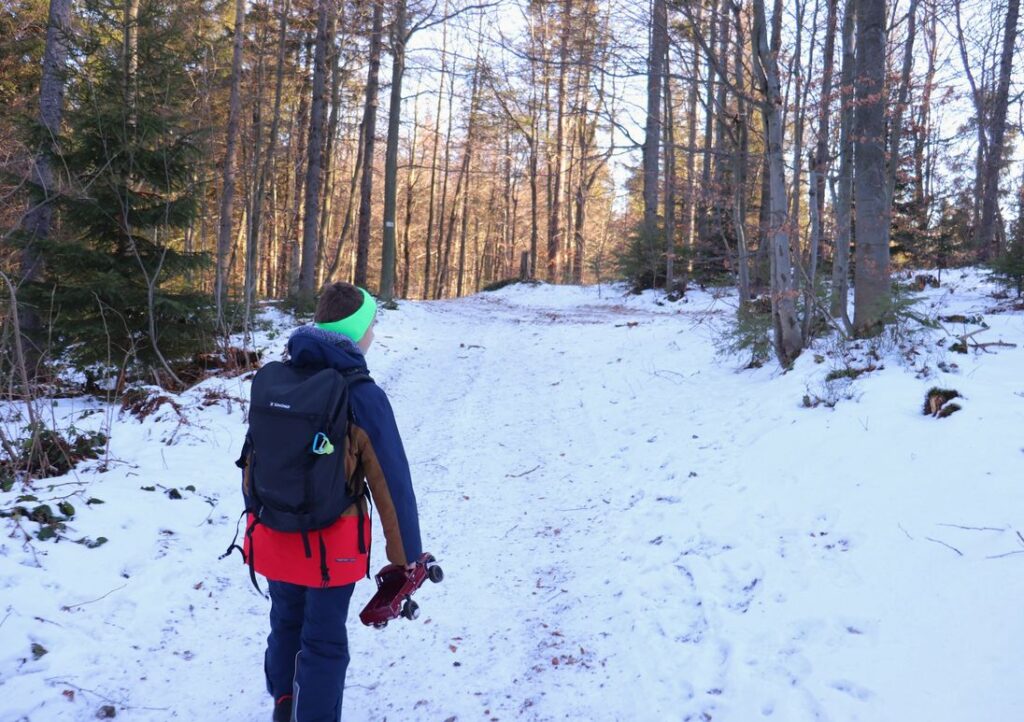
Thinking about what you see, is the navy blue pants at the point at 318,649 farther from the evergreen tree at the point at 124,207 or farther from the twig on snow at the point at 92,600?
the evergreen tree at the point at 124,207

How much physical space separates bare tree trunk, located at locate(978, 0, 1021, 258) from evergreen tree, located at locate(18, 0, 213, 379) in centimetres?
1659

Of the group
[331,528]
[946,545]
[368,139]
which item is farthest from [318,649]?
[368,139]

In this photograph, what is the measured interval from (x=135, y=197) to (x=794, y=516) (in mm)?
7907

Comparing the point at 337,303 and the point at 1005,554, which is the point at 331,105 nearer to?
the point at 337,303

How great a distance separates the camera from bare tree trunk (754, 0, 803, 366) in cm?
690

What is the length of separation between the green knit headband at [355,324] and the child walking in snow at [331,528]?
0.8 inches

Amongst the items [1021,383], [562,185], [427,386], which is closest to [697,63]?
[1021,383]

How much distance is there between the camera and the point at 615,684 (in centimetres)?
324

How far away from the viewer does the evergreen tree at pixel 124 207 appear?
24.1 ft

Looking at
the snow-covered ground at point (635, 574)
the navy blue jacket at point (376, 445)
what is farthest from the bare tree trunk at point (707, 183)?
the navy blue jacket at point (376, 445)

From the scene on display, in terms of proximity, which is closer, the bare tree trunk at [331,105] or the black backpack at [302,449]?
the black backpack at [302,449]

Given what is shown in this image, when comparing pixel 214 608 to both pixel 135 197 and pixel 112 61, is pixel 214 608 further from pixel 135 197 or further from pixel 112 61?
pixel 112 61

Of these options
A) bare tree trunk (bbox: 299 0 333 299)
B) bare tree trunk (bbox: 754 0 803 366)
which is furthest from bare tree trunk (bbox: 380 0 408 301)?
bare tree trunk (bbox: 754 0 803 366)

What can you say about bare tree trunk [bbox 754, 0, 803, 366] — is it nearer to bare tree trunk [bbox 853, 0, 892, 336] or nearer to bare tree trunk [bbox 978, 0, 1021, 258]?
bare tree trunk [bbox 853, 0, 892, 336]
